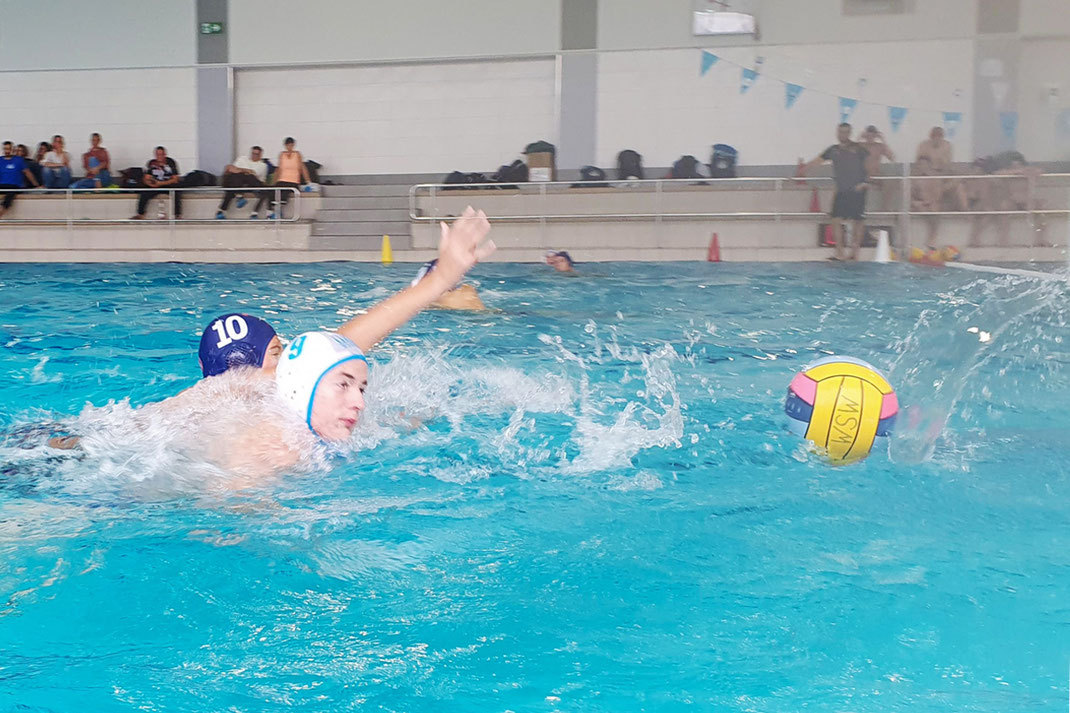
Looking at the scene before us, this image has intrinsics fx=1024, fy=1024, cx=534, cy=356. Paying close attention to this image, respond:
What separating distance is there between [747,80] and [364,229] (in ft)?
22.4

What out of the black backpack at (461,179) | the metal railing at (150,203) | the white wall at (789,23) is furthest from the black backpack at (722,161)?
the metal railing at (150,203)

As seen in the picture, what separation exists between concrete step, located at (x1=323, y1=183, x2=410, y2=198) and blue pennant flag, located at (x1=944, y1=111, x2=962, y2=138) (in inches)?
343

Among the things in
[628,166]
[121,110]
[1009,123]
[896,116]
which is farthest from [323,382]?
[121,110]

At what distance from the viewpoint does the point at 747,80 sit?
56.1 ft

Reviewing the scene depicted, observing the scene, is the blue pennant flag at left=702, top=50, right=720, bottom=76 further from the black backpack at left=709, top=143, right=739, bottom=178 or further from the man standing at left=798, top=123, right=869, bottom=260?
the man standing at left=798, top=123, right=869, bottom=260

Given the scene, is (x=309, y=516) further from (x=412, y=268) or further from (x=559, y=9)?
(x=559, y=9)

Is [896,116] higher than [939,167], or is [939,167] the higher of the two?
[896,116]

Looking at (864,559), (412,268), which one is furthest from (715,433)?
(412,268)

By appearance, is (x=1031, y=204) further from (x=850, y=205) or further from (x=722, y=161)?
→ (x=722, y=161)

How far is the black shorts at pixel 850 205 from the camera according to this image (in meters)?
14.2

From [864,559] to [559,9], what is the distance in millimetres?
16149

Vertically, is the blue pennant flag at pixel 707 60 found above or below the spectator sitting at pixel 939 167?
above

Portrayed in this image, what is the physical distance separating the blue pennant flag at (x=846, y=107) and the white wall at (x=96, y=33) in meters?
11.6

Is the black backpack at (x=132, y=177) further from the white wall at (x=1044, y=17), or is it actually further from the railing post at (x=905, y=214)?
the white wall at (x=1044, y=17)
